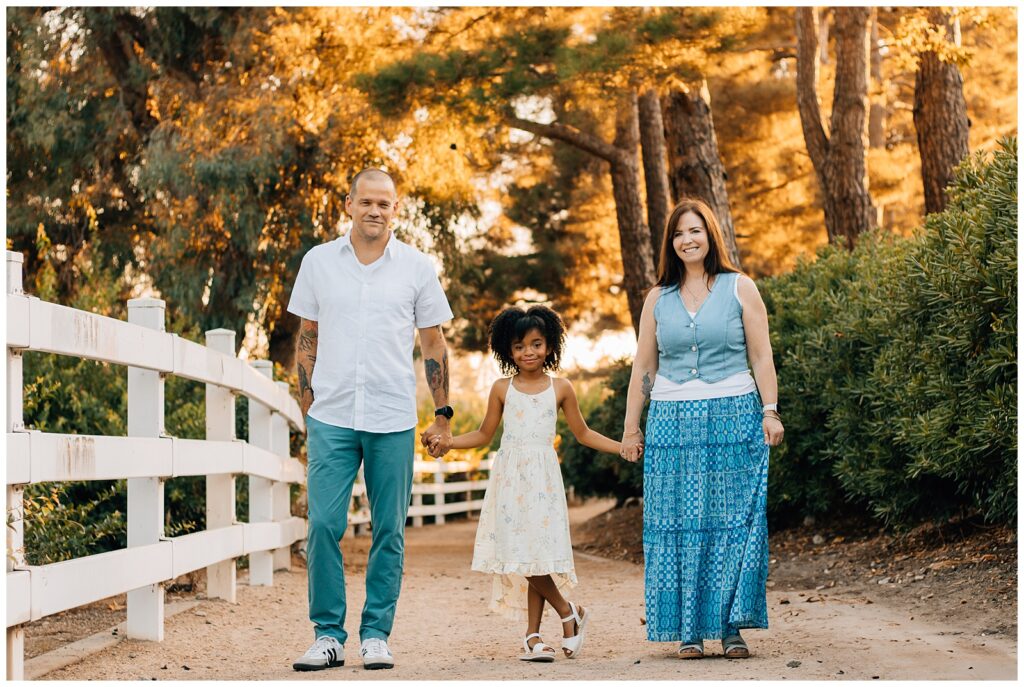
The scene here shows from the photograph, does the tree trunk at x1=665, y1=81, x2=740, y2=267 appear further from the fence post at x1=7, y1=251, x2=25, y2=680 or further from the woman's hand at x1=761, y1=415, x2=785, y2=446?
the fence post at x1=7, y1=251, x2=25, y2=680

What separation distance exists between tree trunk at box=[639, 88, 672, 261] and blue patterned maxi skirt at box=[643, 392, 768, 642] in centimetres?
988

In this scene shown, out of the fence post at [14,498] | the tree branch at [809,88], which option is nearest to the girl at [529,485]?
the fence post at [14,498]

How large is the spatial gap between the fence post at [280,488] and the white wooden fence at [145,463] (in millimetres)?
16

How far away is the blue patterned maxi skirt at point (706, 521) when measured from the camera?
16.5 feet

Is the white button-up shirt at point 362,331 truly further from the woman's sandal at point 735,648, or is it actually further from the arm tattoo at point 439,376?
the woman's sandal at point 735,648

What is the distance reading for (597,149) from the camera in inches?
606

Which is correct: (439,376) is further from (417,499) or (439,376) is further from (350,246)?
(417,499)

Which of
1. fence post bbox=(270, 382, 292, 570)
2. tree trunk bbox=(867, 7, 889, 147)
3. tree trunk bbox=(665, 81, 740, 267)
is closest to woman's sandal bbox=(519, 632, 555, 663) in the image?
fence post bbox=(270, 382, 292, 570)

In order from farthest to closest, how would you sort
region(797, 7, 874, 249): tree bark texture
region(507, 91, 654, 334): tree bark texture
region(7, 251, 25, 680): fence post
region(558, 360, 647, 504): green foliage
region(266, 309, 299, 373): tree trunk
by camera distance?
region(266, 309, 299, 373): tree trunk, region(507, 91, 654, 334): tree bark texture, region(797, 7, 874, 249): tree bark texture, region(558, 360, 647, 504): green foliage, region(7, 251, 25, 680): fence post

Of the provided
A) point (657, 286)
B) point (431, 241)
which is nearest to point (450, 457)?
point (431, 241)

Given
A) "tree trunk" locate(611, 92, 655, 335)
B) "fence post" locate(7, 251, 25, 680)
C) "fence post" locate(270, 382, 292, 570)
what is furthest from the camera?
"tree trunk" locate(611, 92, 655, 335)

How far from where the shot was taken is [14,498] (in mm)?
4238

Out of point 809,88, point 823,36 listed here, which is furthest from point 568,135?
point 823,36

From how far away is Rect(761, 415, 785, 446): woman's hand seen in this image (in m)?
5.01
